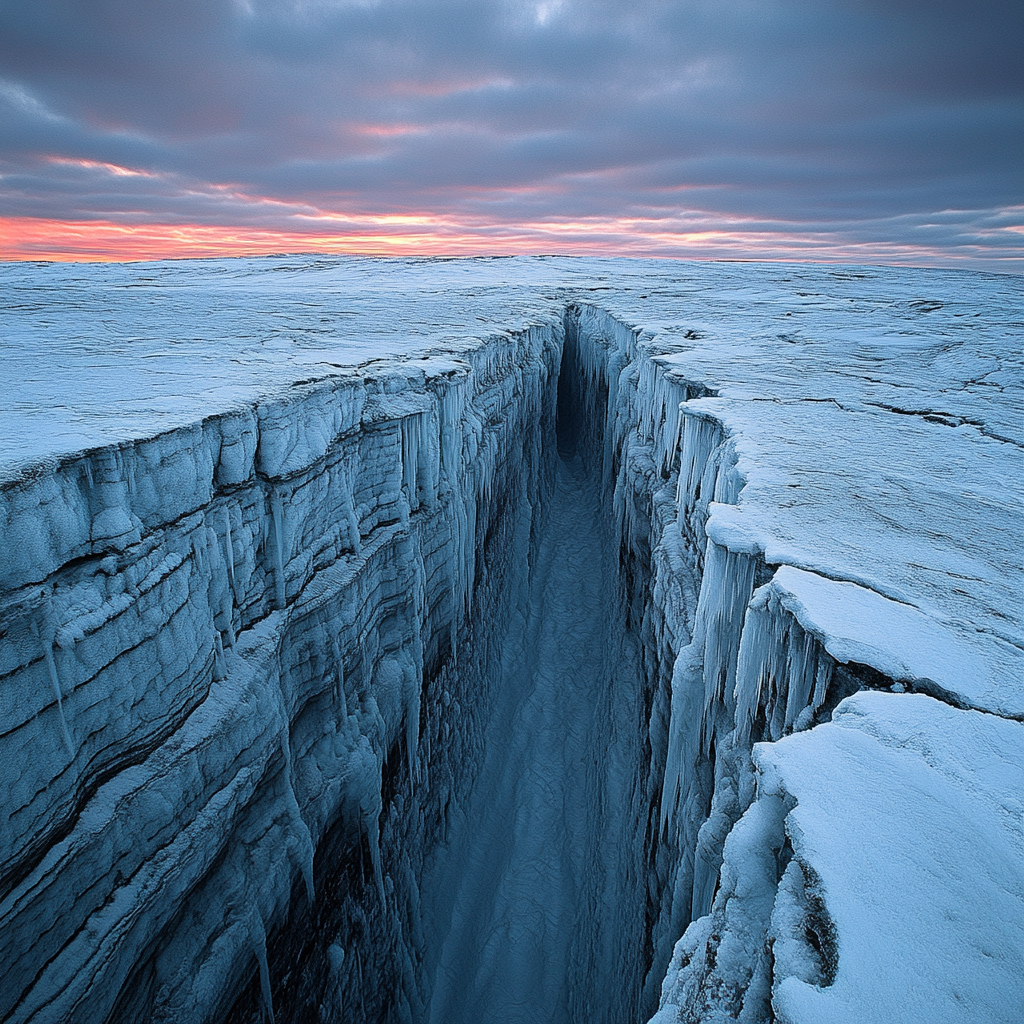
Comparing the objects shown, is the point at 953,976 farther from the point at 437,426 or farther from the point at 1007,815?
the point at 437,426

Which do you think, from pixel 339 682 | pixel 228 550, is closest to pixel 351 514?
pixel 339 682

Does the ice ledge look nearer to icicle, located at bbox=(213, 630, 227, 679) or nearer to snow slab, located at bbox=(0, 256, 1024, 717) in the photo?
snow slab, located at bbox=(0, 256, 1024, 717)

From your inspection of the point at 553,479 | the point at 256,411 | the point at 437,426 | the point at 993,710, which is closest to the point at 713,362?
the point at 437,426

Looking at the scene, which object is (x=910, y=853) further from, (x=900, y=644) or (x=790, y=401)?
(x=790, y=401)

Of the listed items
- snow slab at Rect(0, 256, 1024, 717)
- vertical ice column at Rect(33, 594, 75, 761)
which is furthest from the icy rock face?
snow slab at Rect(0, 256, 1024, 717)

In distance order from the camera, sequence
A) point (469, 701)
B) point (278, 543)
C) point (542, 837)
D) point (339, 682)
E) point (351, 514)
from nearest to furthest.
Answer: point (278, 543) → point (339, 682) → point (351, 514) → point (542, 837) → point (469, 701)

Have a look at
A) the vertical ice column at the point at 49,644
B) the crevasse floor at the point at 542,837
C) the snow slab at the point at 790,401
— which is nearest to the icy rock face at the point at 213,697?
the vertical ice column at the point at 49,644
